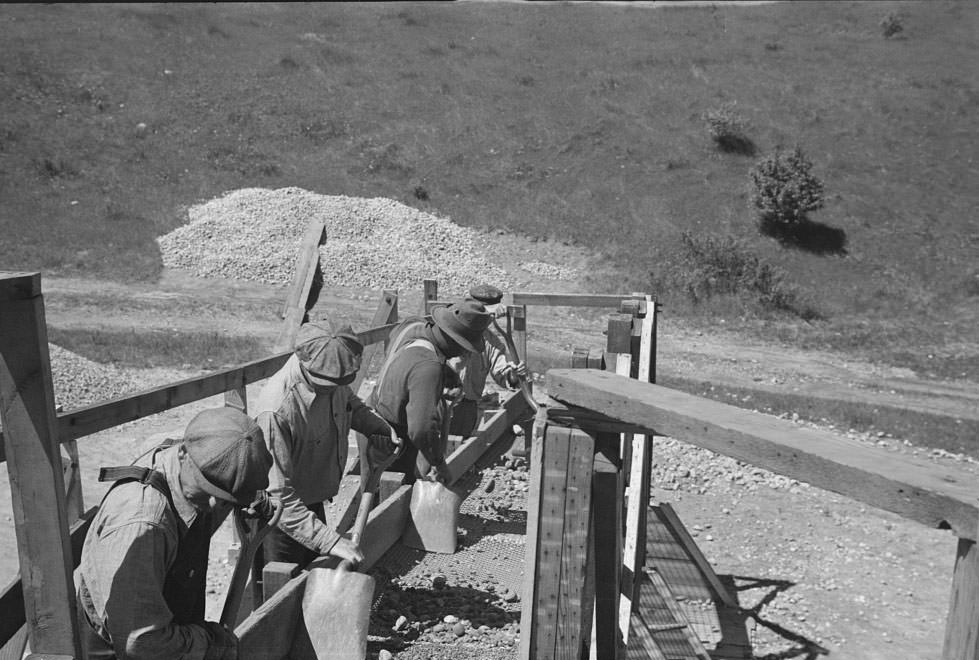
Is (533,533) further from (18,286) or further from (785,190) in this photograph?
(785,190)

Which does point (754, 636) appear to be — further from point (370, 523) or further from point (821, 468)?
point (821, 468)

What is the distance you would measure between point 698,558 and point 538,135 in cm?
2211

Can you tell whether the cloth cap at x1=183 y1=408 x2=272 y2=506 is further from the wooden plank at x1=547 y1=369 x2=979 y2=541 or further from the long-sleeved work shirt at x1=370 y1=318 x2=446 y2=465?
the long-sleeved work shirt at x1=370 y1=318 x2=446 y2=465

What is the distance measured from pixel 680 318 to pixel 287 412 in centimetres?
1421

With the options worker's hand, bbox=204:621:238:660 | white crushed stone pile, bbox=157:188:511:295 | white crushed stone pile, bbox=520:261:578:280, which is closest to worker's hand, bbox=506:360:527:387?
worker's hand, bbox=204:621:238:660

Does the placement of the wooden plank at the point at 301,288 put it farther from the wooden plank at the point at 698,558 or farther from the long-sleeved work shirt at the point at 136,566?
the wooden plank at the point at 698,558

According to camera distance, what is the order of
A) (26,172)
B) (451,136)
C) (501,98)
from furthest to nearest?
(501,98)
(451,136)
(26,172)

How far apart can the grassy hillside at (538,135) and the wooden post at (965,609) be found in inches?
618

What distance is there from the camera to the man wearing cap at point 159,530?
7.73 ft

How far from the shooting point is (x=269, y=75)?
30.3 metres

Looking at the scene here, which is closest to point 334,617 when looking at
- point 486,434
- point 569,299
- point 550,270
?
point 486,434

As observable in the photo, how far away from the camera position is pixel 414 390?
181 inches

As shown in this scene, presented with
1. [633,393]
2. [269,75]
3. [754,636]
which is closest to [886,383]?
[754,636]

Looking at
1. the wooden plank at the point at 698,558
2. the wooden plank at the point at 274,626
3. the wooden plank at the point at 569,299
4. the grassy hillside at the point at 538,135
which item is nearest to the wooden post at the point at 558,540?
the wooden plank at the point at 274,626
